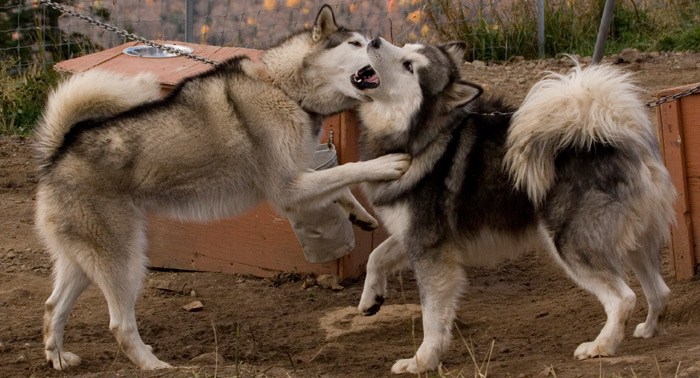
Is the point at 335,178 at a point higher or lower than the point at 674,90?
lower

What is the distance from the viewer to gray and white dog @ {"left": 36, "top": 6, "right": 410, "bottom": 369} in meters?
4.51

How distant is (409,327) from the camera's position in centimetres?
512

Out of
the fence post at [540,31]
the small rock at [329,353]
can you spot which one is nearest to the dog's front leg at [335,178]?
the small rock at [329,353]

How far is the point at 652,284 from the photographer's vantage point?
445cm

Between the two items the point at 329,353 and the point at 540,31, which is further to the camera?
the point at 540,31

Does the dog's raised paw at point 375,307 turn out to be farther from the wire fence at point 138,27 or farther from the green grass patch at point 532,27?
the green grass patch at point 532,27

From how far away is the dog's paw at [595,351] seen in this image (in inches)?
159

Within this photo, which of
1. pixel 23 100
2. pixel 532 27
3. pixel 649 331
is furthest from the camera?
pixel 532 27

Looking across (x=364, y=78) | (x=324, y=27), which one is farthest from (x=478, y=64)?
(x=364, y=78)

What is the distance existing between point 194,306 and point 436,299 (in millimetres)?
1899

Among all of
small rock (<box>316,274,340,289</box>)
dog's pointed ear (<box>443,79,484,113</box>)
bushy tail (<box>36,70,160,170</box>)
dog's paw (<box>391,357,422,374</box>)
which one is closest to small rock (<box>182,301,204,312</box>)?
small rock (<box>316,274,340,289</box>)

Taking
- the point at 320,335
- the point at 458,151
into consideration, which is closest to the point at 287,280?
the point at 320,335

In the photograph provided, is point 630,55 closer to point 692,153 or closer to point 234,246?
point 692,153

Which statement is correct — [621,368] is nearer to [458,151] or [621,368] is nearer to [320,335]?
[458,151]
